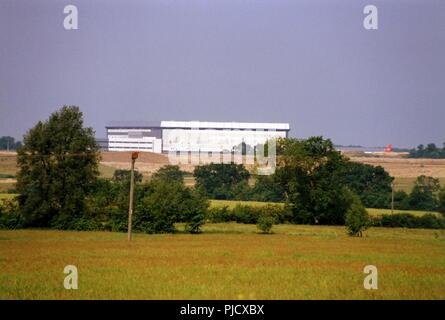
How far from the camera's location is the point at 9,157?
96.2 meters

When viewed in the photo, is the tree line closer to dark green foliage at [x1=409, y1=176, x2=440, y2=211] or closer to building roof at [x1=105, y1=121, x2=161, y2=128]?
dark green foliage at [x1=409, y1=176, x2=440, y2=211]

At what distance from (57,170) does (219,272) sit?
1585 inches

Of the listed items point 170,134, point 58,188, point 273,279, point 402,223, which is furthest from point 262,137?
point 273,279

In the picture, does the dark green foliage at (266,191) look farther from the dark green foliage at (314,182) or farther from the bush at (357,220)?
the bush at (357,220)

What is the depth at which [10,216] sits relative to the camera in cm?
6162

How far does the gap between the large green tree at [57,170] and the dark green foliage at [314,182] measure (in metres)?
21.4

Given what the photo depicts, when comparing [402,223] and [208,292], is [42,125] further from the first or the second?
[208,292]

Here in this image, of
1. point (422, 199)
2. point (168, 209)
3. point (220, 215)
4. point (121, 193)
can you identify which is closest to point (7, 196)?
point (121, 193)

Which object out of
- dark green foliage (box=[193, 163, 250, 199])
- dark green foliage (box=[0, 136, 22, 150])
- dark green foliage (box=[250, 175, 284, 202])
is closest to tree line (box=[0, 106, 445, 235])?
dark green foliage (box=[250, 175, 284, 202])

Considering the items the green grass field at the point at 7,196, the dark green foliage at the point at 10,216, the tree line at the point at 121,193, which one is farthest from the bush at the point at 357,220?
the green grass field at the point at 7,196

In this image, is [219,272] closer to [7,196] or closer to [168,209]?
[168,209]

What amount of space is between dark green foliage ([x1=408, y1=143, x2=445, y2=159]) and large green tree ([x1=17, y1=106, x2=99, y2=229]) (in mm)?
66441

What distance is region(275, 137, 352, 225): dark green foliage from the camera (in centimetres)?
7356
